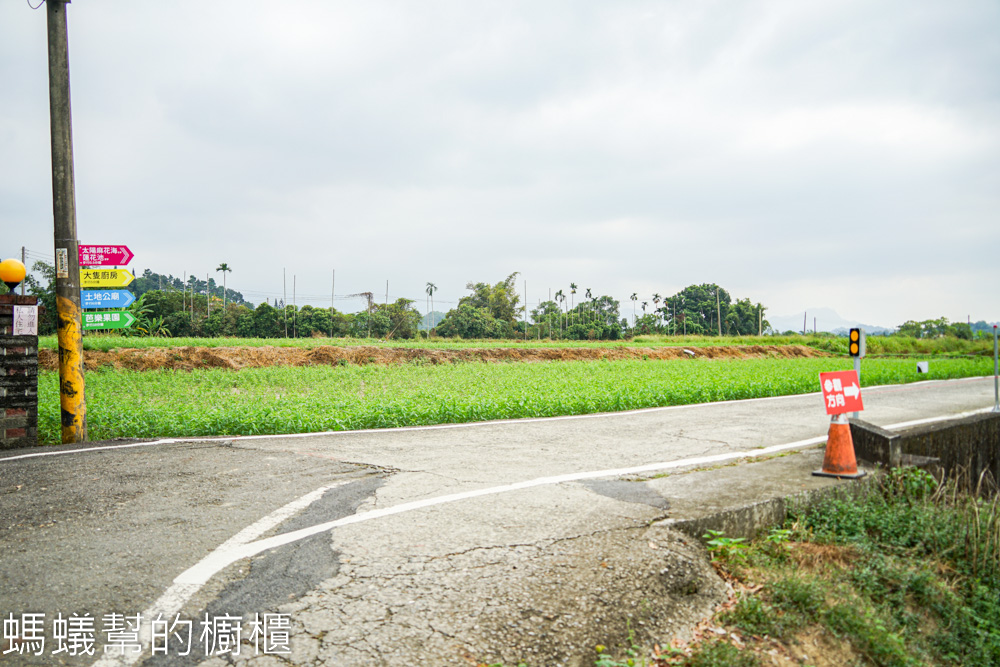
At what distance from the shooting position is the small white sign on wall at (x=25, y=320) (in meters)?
7.13

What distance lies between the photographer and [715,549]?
3.96m

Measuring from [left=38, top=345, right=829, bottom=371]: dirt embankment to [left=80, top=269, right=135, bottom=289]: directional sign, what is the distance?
12.0m

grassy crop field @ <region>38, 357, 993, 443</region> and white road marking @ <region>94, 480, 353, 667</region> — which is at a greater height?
grassy crop field @ <region>38, 357, 993, 443</region>

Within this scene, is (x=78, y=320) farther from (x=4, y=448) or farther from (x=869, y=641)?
(x=869, y=641)

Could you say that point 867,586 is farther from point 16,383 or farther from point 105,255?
point 105,255

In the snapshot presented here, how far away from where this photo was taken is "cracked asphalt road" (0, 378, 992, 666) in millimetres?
2758

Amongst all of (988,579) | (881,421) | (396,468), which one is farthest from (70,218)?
(881,421)

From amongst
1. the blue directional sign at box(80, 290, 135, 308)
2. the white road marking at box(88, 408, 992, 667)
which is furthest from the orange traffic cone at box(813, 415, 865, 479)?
the blue directional sign at box(80, 290, 135, 308)

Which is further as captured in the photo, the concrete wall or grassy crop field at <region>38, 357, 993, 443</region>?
grassy crop field at <region>38, 357, 993, 443</region>

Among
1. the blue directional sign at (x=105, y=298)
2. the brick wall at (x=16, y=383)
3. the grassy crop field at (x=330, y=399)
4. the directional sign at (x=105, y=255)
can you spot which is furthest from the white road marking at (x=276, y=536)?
the directional sign at (x=105, y=255)

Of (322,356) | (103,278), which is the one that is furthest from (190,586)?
(322,356)

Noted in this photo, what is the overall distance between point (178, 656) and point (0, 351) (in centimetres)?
648

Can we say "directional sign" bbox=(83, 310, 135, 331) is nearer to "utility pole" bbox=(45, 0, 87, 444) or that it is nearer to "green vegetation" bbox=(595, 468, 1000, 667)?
"utility pole" bbox=(45, 0, 87, 444)

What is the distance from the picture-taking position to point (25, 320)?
7.21 metres
